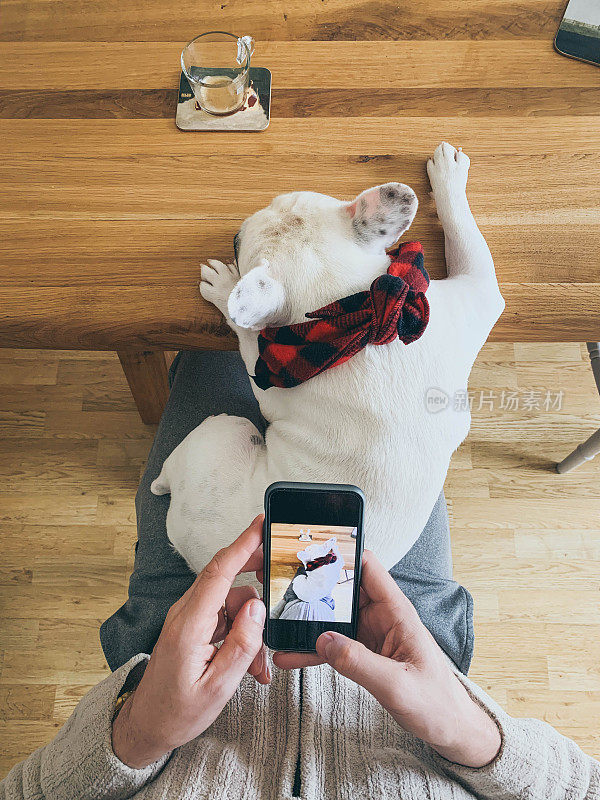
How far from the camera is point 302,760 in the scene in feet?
2.88

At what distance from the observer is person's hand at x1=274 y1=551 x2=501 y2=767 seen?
804mm

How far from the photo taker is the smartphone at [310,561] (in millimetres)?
866

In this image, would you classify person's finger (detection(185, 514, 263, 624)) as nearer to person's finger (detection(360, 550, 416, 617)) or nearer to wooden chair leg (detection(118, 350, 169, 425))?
person's finger (detection(360, 550, 416, 617))

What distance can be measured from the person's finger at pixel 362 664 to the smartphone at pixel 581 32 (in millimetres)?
1121

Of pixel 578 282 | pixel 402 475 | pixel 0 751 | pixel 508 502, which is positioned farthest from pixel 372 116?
pixel 0 751

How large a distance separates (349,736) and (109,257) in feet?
2.81

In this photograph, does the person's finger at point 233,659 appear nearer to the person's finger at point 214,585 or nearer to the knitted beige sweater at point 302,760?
the person's finger at point 214,585

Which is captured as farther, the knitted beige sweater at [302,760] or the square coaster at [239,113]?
the square coaster at [239,113]

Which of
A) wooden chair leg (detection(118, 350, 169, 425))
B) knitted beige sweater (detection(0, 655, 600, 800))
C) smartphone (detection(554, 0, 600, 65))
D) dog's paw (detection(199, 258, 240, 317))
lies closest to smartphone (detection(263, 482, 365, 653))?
knitted beige sweater (detection(0, 655, 600, 800))

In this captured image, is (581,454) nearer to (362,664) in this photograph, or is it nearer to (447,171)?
(447,171)

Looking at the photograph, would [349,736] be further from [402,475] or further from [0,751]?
[0,751]

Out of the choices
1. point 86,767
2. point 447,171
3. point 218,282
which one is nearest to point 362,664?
point 86,767

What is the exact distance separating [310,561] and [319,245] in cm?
50

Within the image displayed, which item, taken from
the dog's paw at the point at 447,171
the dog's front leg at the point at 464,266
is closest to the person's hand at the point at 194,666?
the dog's front leg at the point at 464,266
